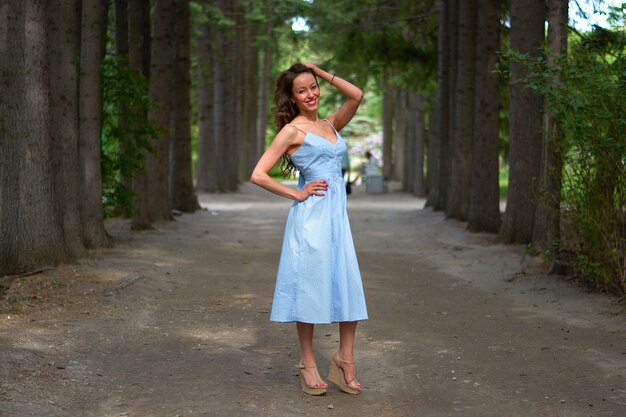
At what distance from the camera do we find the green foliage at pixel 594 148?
9.98 metres

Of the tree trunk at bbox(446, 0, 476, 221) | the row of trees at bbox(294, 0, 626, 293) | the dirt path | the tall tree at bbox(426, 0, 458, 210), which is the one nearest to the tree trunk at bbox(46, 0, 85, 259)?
the dirt path

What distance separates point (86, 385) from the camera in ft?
23.8

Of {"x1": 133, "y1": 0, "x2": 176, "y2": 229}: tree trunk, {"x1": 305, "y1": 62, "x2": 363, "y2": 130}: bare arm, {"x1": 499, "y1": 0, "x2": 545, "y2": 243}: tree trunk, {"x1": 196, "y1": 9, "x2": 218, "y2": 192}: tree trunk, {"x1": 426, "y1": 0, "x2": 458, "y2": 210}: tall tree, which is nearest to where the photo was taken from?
{"x1": 305, "y1": 62, "x2": 363, "y2": 130}: bare arm

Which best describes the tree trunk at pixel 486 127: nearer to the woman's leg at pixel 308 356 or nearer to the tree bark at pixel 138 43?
the tree bark at pixel 138 43

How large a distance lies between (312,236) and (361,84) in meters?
25.1

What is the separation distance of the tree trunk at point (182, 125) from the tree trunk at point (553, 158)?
12431mm

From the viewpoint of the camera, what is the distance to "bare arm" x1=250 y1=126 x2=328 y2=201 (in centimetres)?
679

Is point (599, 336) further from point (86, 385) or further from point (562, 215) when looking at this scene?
point (86, 385)

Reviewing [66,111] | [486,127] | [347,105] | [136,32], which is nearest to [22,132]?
[66,111]

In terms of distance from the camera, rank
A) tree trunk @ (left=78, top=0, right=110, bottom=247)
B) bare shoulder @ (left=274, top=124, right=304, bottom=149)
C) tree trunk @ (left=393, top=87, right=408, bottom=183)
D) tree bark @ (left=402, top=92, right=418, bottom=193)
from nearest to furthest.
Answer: bare shoulder @ (left=274, top=124, right=304, bottom=149)
tree trunk @ (left=78, top=0, right=110, bottom=247)
tree bark @ (left=402, top=92, right=418, bottom=193)
tree trunk @ (left=393, top=87, right=408, bottom=183)

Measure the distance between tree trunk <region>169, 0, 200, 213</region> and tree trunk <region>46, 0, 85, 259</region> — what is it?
1000 centimetres

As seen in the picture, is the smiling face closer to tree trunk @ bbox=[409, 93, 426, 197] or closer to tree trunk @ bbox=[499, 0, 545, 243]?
tree trunk @ bbox=[499, 0, 545, 243]

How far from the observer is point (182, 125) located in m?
25.6

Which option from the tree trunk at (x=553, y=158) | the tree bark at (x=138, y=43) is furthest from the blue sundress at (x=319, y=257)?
the tree bark at (x=138, y=43)
